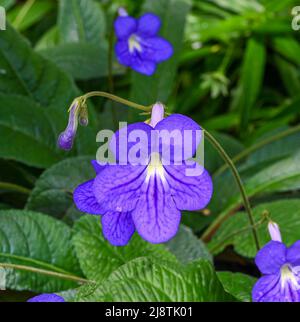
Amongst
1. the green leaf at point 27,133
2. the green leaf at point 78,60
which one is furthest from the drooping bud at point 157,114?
the green leaf at point 78,60

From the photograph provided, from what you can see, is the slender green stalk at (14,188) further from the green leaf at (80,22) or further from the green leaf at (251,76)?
the green leaf at (251,76)

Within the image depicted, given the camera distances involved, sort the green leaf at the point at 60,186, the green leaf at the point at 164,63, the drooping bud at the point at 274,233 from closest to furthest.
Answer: the drooping bud at the point at 274,233
the green leaf at the point at 60,186
the green leaf at the point at 164,63

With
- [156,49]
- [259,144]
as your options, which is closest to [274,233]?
[259,144]

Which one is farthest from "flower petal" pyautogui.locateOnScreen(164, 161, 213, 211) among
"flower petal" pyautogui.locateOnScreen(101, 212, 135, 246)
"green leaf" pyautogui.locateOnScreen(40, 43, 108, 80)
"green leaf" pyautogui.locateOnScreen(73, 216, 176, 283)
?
"green leaf" pyautogui.locateOnScreen(40, 43, 108, 80)

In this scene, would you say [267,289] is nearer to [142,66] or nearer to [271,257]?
[271,257]

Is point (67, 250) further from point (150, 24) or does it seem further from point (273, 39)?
point (273, 39)

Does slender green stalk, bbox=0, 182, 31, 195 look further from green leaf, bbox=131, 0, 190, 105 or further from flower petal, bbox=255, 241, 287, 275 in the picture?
flower petal, bbox=255, 241, 287, 275
